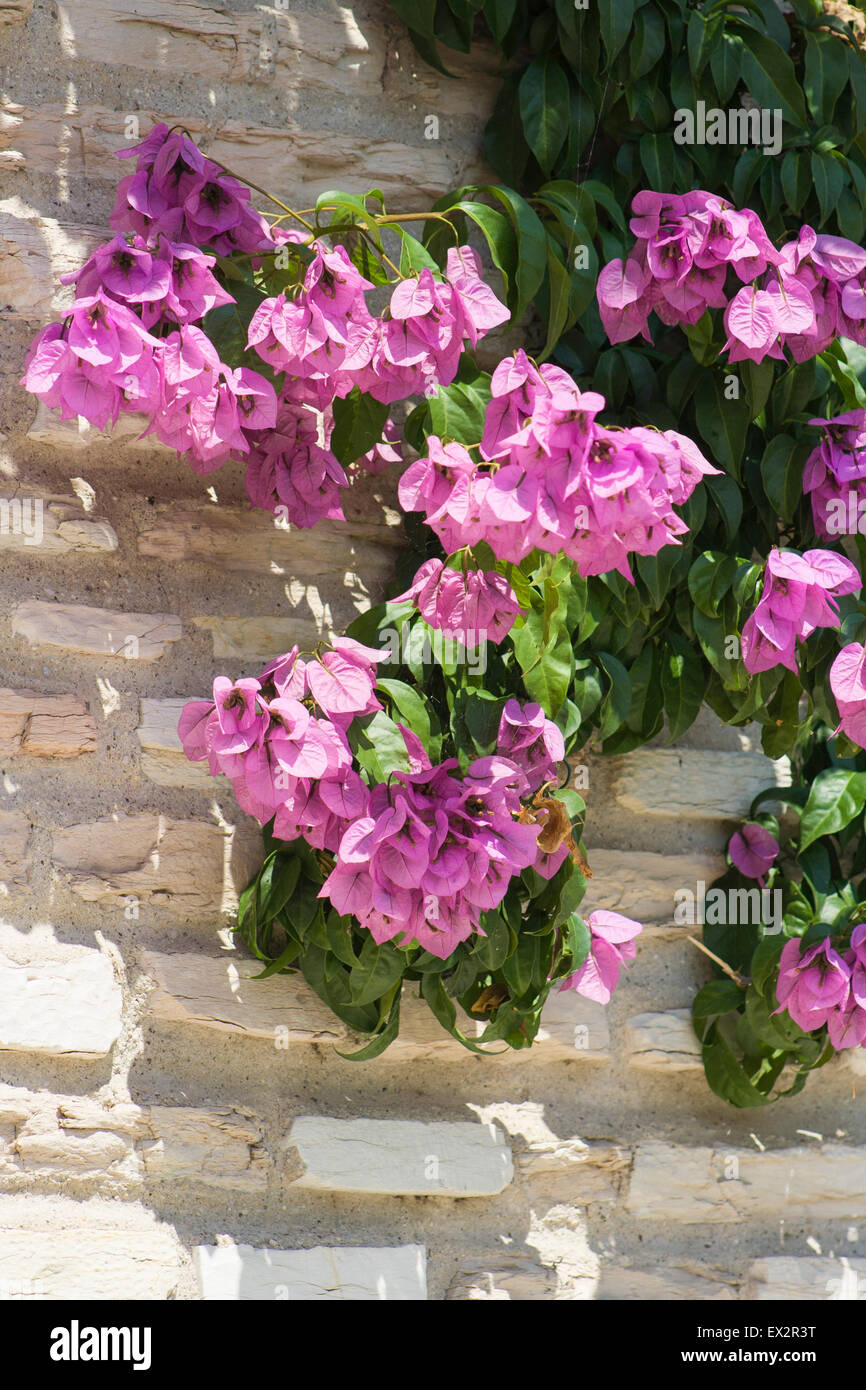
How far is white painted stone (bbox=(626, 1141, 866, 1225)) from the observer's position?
1507 millimetres

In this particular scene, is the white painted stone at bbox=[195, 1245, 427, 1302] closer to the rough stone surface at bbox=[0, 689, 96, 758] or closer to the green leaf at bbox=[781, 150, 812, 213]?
the rough stone surface at bbox=[0, 689, 96, 758]

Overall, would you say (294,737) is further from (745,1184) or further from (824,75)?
(824,75)

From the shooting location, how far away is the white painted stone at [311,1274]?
4.34 ft

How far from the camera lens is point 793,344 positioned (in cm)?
141

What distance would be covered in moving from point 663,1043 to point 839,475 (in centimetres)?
70

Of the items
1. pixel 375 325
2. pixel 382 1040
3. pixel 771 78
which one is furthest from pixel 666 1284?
pixel 771 78

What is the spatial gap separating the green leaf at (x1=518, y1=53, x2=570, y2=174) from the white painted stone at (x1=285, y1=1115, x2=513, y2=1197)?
1.11m

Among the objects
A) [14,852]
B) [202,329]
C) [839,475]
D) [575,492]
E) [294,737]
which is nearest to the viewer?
[575,492]

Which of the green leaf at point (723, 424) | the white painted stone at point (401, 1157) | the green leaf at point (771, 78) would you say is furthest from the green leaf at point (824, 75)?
the white painted stone at point (401, 1157)

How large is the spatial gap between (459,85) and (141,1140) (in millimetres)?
1290

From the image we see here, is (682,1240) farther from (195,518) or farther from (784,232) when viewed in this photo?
(784,232)

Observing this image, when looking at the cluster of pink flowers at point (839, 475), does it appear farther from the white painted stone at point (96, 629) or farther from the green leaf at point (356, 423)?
the white painted stone at point (96, 629)

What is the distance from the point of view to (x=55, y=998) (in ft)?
4.34

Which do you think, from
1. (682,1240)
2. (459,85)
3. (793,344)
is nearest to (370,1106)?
(682,1240)
